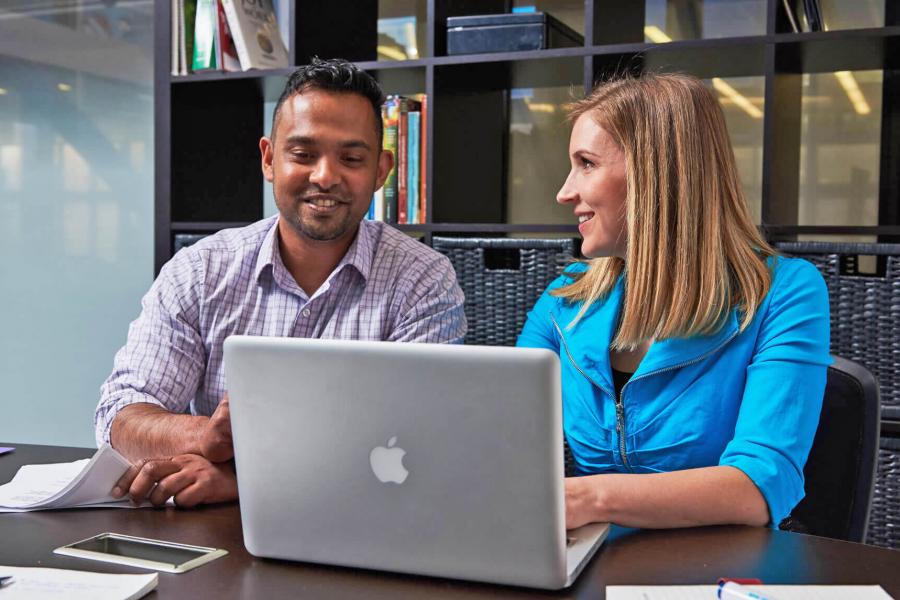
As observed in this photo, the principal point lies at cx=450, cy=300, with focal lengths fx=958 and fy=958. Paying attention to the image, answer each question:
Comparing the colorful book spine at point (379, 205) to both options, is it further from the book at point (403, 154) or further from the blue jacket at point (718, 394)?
the blue jacket at point (718, 394)

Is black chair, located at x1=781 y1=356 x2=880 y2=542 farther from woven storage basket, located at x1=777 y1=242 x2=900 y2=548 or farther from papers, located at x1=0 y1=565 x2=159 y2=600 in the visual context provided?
papers, located at x1=0 y1=565 x2=159 y2=600

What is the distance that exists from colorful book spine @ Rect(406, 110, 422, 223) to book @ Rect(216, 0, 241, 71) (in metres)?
0.51

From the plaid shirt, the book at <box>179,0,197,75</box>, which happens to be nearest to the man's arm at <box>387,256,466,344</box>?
the plaid shirt

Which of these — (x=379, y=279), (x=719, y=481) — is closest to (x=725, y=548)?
(x=719, y=481)

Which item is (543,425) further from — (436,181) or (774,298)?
(436,181)

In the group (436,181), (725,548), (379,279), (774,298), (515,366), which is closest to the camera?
(515,366)

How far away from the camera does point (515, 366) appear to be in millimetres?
863

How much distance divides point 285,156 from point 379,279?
1.01 ft

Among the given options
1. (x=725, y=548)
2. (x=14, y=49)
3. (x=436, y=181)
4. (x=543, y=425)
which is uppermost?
(x=14, y=49)

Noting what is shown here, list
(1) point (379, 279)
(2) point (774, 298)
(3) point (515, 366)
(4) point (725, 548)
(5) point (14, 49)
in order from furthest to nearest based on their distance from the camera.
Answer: (5) point (14, 49), (1) point (379, 279), (2) point (774, 298), (4) point (725, 548), (3) point (515, 366)

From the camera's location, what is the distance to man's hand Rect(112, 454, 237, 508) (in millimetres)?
1246

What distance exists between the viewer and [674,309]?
4.81 ft

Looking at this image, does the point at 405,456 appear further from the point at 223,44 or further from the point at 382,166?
the point at 223,44

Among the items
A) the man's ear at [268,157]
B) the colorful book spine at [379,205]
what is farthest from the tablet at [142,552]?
the colorful book spine at [379,205]
